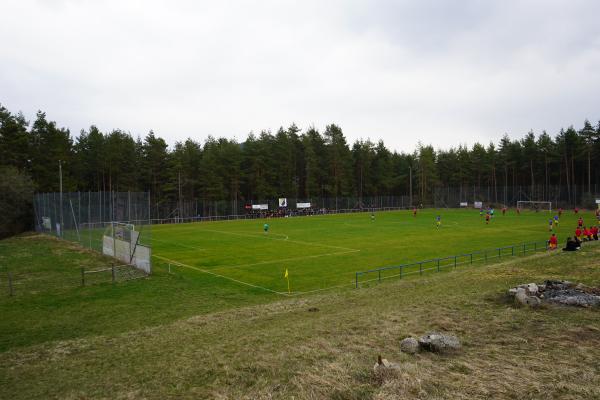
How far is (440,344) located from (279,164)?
90.0 m

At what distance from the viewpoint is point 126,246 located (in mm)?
29594

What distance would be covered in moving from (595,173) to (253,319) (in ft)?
354

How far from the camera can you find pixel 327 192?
10581cm

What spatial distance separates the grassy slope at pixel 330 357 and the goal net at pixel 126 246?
1205cm

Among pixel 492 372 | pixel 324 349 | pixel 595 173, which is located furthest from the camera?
pixel 595 173

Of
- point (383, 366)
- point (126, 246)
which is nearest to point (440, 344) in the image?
point (383, 366)

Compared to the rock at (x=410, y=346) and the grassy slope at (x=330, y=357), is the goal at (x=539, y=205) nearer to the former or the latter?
the grassy slope at (x=330, y=357)

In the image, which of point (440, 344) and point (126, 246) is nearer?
point (440, 344)

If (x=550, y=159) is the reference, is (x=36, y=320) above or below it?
below

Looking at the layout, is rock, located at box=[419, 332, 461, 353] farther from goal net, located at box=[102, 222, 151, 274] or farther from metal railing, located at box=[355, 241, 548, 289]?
goal net, located at box=[102, 222, 151, 274]

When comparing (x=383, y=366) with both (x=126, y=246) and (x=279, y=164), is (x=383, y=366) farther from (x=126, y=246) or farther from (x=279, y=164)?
(x=279, y=164)

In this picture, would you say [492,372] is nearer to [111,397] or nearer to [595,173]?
[111,397]

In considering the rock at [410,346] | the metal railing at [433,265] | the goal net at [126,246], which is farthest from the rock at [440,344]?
the goal net at [126,246]

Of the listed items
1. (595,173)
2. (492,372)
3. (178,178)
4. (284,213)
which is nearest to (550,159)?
(595,173)
